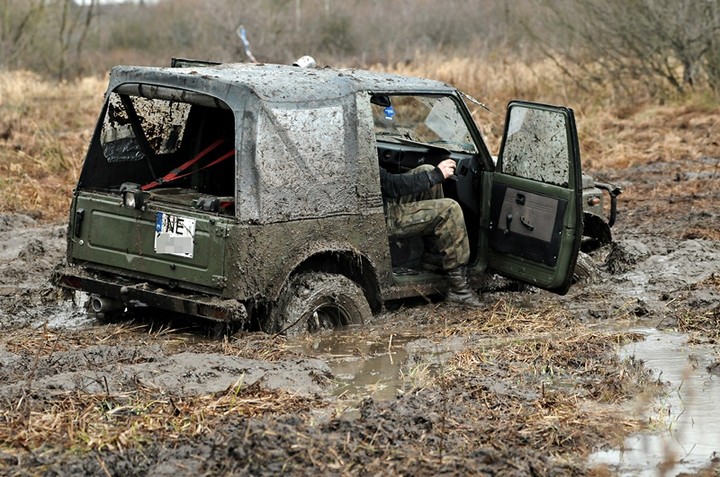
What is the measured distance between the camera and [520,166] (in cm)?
798

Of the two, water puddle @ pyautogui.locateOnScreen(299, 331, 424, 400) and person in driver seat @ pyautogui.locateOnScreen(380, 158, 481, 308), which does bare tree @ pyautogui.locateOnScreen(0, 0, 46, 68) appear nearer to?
person in driver seat @ pyautogui.locateOnScreen(380, 158, 481, 308)

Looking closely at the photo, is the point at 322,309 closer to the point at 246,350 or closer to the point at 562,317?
the point at 246,350

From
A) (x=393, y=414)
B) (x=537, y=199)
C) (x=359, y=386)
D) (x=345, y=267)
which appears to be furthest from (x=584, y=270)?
(x=393, y=414)

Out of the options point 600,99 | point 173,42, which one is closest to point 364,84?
point 600,99

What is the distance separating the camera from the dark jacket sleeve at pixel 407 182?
25.1 ft

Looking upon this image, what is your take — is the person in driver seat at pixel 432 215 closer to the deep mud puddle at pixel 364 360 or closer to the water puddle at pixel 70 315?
the deep mud puddle at pixel 364 360

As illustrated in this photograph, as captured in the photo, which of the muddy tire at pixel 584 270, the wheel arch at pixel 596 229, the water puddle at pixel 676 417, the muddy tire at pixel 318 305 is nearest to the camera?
the water puddle at pixel 676 417

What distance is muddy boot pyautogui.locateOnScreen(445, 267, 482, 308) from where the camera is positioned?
8.19 m

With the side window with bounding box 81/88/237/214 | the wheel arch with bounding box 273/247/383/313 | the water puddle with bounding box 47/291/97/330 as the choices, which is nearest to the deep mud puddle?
the wheel arch with bounding box 273/247/383/313

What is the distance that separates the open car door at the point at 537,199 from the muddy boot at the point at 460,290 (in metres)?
0.25

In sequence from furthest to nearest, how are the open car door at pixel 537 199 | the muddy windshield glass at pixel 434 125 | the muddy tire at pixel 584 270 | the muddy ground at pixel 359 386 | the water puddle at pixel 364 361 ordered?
the muddy tire at pixel 584 270 → the muddy windshield glass at pixel 434 125 → the open car door at pixel 537 199 → the water puddle at pixel 364 361 → the muddy ground at pixel 359 386

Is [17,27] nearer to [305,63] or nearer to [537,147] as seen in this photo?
[305,63]

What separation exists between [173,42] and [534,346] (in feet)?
104

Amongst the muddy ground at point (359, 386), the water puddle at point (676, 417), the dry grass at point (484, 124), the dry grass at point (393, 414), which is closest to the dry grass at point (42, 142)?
the dry grass at point (484, 124)
